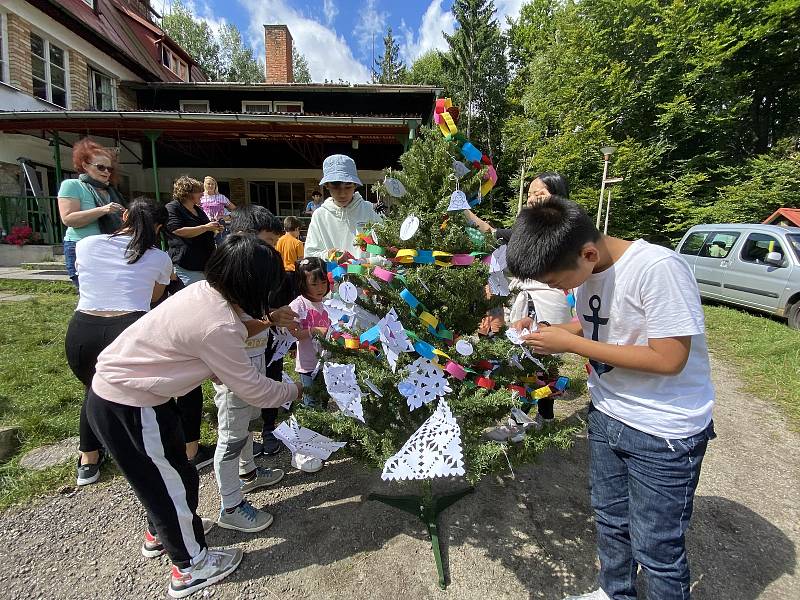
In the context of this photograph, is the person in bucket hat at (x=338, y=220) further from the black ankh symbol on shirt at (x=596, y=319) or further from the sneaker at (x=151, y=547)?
the sneaker at (x=151, y=547)

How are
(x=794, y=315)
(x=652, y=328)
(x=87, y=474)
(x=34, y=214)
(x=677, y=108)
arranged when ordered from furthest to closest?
1. (x=677, y=108)
2. (x=34, y=214)
3. (x=794, y=315)
4. (x=87, y=474)
5. (x=652, y=328)

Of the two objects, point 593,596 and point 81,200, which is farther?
point 81,200

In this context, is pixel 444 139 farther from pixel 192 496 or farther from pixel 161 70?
pixel 161 70

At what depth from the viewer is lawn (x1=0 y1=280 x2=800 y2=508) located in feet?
9.10

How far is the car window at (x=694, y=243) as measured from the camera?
9258 millimetres

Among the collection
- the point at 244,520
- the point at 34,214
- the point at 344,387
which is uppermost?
the point at 34,214

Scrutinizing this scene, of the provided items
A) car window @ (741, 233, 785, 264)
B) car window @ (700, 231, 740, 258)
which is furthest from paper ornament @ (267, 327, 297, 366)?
car window @ (700, 231, 740, 258)

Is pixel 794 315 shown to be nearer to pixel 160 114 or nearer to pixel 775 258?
pixel 775 258

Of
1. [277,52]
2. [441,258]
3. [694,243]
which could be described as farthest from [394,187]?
[277,52]

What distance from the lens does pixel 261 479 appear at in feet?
8.81

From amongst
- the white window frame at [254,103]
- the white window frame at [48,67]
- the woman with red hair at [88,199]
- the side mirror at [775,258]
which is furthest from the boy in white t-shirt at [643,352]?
the white window frame at [254,103]

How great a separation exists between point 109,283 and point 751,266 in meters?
9.86

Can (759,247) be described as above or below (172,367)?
above

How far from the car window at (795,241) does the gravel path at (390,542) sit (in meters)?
5.98
